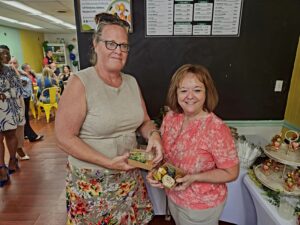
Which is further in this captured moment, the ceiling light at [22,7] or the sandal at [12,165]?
the ceiling light at [22,7]

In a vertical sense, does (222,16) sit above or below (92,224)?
above

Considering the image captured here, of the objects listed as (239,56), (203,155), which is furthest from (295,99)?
(203,155)

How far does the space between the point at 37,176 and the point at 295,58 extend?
3346mm

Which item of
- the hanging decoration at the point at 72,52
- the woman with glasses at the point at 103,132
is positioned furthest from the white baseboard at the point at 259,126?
the hanging decoration at the point at 72,52

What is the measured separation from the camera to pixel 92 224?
1130 mm

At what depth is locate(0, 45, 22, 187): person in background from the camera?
258 centimetres

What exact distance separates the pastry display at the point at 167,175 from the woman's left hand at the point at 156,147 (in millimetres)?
65

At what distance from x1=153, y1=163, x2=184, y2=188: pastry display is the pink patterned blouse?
0.09m

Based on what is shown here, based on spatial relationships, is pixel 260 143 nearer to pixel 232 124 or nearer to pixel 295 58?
pixel 232 124

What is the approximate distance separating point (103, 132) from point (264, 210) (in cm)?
115

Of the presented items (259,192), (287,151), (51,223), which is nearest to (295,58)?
(287,151)

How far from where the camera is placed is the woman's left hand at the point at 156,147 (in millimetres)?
1062

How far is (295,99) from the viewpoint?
2152mm

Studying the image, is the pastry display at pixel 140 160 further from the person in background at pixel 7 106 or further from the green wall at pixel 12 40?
the green wall at pixel 12 40
